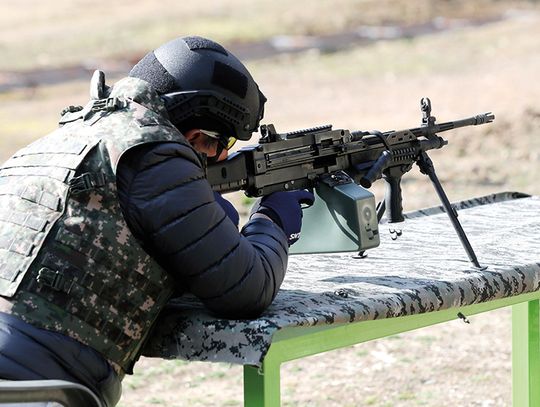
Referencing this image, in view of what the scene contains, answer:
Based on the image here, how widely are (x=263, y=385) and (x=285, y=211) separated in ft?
1.63

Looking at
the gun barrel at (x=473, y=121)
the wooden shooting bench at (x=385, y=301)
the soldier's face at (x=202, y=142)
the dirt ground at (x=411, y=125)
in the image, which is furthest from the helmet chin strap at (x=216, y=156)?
the dirt ground at (x=411, y=125)

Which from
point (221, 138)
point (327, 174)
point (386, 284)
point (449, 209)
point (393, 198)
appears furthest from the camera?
point (393, 198)

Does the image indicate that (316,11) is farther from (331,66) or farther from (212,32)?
(331,66)

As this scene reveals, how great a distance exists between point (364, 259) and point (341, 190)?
47cm

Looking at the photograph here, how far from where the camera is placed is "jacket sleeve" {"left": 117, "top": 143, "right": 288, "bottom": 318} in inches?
105

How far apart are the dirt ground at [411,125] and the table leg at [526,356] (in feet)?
2.32

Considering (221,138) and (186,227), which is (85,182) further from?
(221,138)

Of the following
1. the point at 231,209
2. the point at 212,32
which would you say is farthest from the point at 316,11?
the point at 231,209

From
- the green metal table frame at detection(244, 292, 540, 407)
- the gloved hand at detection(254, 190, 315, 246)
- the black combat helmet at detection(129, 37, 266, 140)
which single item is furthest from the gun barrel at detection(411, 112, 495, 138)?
the black combat helmet at detection(129, 37, 266, 140)

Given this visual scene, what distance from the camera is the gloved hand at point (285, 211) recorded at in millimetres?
3102

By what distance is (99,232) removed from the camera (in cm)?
265

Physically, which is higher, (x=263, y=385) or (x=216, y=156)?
(x=216, y=156)

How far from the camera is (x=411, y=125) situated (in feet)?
37.8

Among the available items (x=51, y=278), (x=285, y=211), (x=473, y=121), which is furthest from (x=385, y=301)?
(x=473, y=121)
